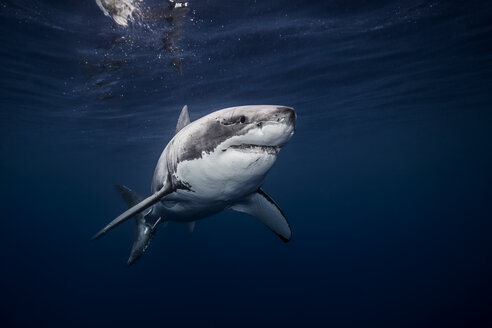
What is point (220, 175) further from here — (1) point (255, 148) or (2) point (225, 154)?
(1) point (255, 148)

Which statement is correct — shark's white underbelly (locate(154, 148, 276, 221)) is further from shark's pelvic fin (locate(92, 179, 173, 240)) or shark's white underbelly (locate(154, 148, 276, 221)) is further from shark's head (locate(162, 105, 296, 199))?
shark's pelvic fin (locate(92, 179, 173, 240))

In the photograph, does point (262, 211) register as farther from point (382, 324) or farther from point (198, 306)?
point (198, 306)

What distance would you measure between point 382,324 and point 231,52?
62.3 feet

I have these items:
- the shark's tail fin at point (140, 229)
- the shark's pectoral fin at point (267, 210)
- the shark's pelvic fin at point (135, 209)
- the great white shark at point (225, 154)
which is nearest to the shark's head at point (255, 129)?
the great white shark at point (225, 154)

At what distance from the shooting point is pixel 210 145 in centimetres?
233

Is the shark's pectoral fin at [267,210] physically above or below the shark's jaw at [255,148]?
below

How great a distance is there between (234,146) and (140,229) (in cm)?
452

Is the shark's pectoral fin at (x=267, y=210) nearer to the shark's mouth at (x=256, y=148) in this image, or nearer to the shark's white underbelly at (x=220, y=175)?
the shark's white underbelly at (x=220, y=175)

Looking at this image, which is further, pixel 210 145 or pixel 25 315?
pixel 25 315

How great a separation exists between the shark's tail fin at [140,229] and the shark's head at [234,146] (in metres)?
3.16

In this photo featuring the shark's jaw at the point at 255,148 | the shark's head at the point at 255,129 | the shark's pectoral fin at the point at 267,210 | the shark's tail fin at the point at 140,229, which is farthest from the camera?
the shark's tail fin at the point at 140,229

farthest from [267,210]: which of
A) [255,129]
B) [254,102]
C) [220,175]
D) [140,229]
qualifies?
[254,102]

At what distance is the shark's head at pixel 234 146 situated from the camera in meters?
1.89

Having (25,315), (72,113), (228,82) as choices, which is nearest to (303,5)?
(228,82)
